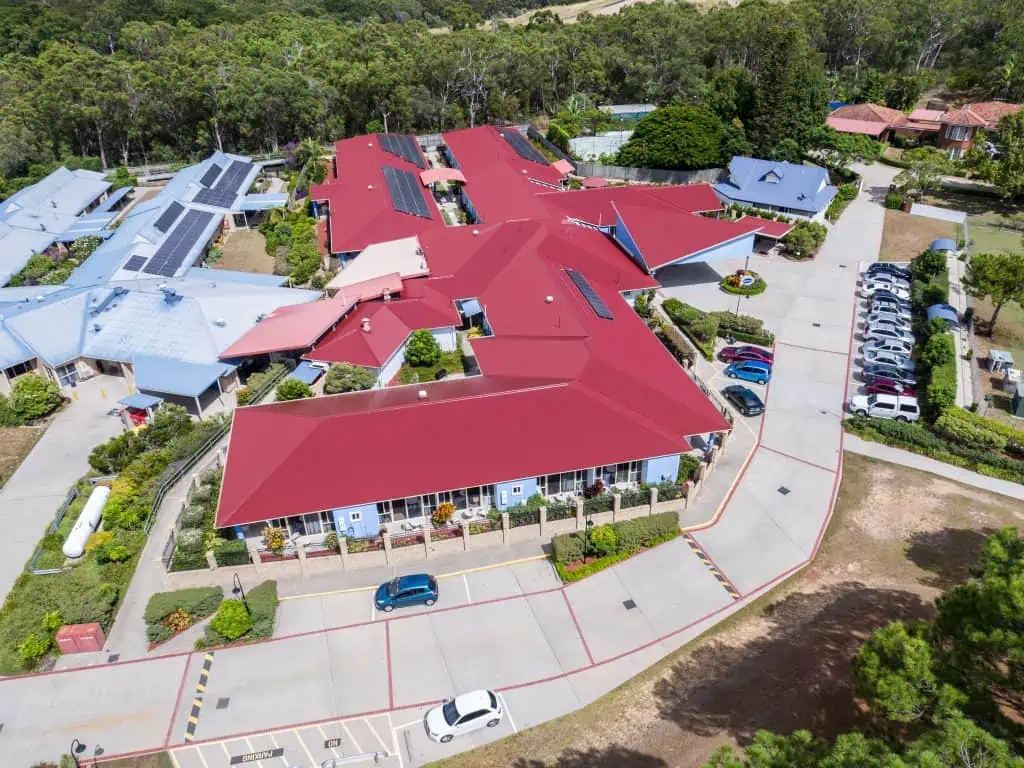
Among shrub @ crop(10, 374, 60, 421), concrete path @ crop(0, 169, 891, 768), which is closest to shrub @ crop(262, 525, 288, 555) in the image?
concrete path @ crop(0, 169, 891, 768)

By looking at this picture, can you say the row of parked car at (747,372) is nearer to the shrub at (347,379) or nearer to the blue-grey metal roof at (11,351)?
the shrub at (347,379)

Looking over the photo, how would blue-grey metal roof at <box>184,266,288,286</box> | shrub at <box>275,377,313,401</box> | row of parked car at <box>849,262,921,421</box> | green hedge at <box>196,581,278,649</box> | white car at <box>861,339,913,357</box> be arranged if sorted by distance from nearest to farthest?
green hedge at <box>196,581,278,649</box> < row of parked car at <box>849,262,921,421</box> < shrub at <box>275,377,313,401</box> < white car at <box>861,339,913,357</box> < blue-grey metal roof at <box>184,266,288,286</box>

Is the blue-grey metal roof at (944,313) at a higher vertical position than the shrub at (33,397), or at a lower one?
lower

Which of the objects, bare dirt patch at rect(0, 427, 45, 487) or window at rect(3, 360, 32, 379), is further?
window at rect(3, 360, 32, 379)

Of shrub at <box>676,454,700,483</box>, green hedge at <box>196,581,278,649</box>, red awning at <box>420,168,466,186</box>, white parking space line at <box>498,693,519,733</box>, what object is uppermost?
red awning at <box>420,168,466,186</box>

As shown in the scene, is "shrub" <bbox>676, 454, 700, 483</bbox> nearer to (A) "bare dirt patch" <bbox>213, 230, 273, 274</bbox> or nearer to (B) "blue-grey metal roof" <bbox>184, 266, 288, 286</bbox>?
(B) "blue-grey metal roof" <bbox>184, 266, 288, 286</bbox>

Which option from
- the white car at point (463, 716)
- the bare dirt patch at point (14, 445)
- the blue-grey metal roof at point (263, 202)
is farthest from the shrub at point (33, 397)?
the white car at point (463, 716)

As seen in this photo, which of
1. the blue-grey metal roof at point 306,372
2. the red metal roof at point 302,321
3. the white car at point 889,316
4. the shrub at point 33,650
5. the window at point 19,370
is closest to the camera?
the shrub at point 33,650
